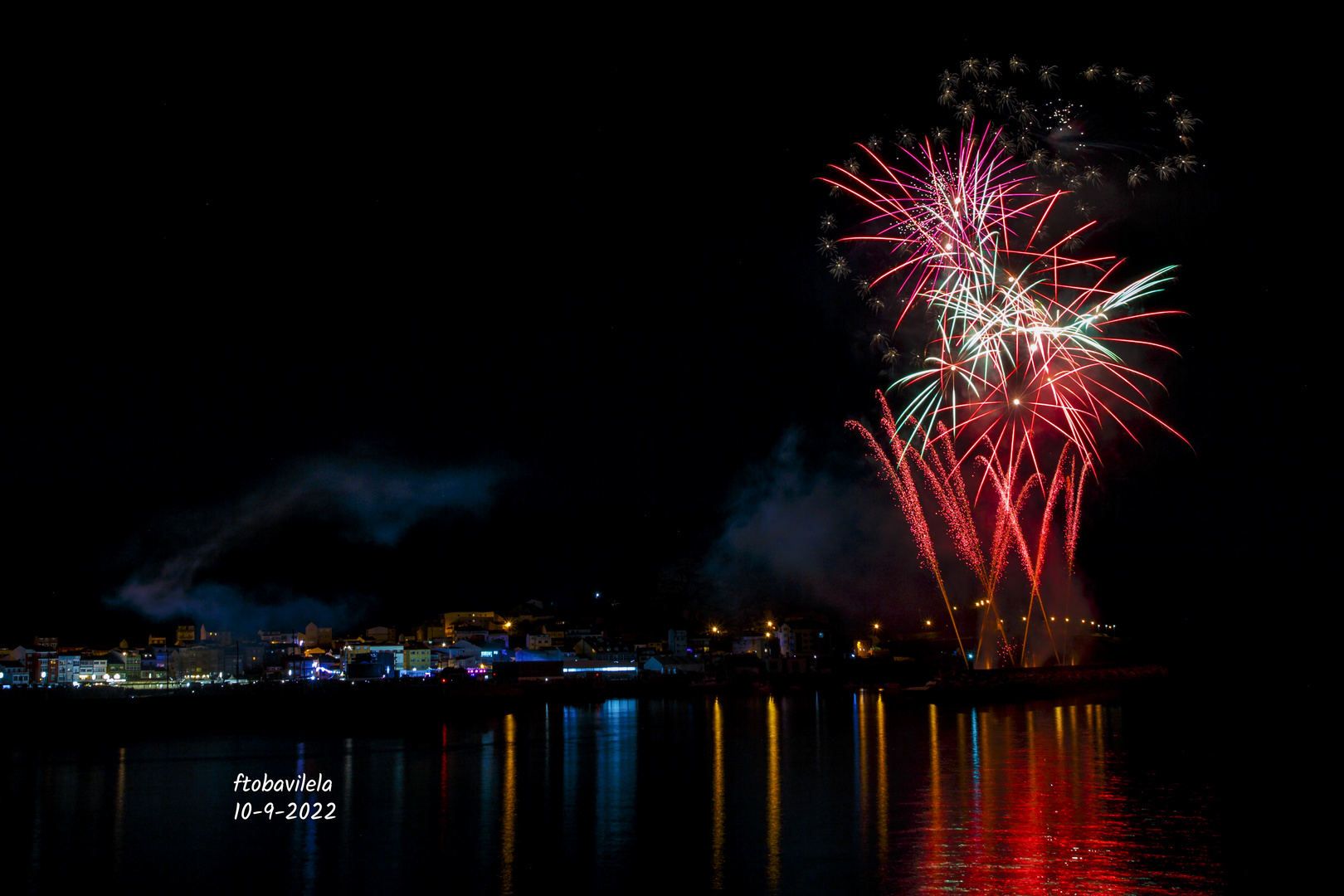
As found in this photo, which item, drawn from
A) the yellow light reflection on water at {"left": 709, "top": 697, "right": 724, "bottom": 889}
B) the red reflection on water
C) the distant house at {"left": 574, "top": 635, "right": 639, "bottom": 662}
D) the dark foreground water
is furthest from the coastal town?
the red reflection on water

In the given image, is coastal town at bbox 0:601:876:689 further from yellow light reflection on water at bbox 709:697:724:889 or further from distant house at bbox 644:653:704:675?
yellow light reflection on water at bbox 709:697:724:889

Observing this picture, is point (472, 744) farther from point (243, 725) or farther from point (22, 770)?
point (243, 725)

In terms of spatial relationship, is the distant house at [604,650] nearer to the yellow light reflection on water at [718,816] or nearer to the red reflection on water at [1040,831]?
the yellow light reflection on water at [718,816]

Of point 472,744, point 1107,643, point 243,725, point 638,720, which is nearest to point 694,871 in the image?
point 472,744

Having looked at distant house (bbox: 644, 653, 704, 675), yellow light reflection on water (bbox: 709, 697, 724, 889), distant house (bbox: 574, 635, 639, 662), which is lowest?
distant house (bbox: 644, 653, 704, 675)

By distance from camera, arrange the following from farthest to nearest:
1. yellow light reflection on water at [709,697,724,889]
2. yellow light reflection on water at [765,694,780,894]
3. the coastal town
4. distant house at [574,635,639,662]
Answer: distant house at [574,635,639,662]
the coastal town
yellow light reflection on water at [709,697,724,889]
yellow light reflection on water at [765,694,780,894]

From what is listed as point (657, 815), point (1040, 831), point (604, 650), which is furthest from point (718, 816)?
point (604, 650)

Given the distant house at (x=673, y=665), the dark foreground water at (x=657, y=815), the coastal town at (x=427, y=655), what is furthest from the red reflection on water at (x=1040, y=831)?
the distant house at (x=673, y=665)

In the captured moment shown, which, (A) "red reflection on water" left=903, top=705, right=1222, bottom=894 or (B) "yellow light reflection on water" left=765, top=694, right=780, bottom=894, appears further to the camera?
(B) "yellow light reflection on water" left=765, top=694, right=780, bottom=894

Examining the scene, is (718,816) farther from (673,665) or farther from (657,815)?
(673,665)
